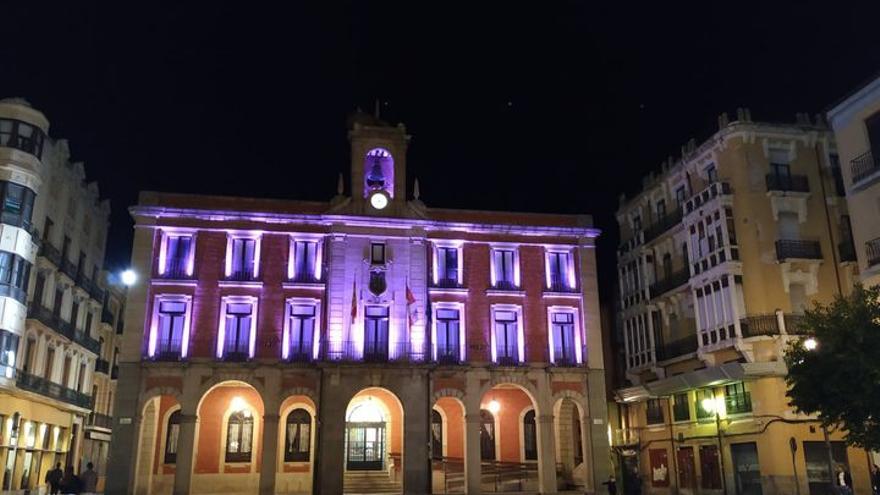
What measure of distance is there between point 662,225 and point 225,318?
2344cm

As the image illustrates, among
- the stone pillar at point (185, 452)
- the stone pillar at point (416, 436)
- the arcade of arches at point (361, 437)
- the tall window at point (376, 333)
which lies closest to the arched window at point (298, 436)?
the arcade of arches at point (361, 437)

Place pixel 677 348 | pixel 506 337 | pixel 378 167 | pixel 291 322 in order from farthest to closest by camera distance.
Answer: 1. pixel 378 167
2. pixel 506 337
3. pixel 677 348
4. pixel 291 322

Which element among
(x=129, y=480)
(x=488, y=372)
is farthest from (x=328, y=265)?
(x=129, y=480)

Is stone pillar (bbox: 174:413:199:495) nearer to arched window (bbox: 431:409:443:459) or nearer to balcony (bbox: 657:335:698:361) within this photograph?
arched window (bbox: 431:409:443:459)

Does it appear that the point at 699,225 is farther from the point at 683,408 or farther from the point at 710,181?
the point at 683,408

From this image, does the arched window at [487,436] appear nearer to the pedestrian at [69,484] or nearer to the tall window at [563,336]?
the tall window at [563,336]

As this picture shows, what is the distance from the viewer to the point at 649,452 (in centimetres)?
4044

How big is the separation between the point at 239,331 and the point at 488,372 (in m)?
12.4

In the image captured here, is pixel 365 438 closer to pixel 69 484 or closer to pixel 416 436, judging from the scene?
pixel 416 436

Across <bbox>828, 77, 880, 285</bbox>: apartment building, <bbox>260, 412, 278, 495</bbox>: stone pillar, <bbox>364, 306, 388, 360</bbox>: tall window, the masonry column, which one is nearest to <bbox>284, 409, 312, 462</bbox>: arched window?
<bbox>260, 412, 278, 495</bbox>: stone pillar

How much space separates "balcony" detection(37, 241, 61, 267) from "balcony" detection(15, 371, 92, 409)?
18.5 ft

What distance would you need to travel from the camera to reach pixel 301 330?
119 feet

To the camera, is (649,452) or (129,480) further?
(649,452)

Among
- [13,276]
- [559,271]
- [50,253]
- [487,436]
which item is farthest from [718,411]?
[50,253]
